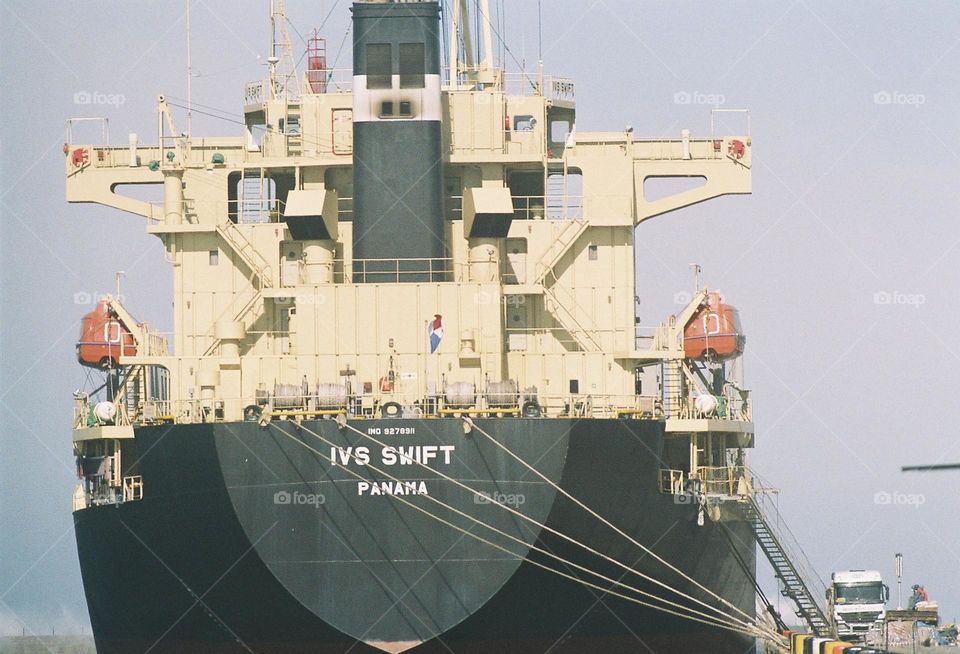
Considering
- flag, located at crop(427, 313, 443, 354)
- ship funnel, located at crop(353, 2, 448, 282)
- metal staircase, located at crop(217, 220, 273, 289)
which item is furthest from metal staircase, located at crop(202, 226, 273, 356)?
flag, located at crop(427, 313, 443, 354)

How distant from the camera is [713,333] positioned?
173 feet

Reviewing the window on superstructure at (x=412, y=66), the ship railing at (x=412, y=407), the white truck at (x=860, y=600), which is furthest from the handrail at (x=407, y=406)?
the white truck at (x=860, y=600)

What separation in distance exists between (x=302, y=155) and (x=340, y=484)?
1063cm

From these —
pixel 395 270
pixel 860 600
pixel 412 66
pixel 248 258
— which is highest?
pixel 412 66

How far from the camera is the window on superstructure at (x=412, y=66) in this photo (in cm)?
4838

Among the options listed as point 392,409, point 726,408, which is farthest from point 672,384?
point 392,409

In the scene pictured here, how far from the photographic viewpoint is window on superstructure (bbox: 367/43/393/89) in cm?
4841

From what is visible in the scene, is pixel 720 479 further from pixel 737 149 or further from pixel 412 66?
pixel 412 66

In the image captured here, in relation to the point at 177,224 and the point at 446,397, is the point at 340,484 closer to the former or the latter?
the point at 446,397

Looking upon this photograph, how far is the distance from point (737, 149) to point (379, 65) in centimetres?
1060

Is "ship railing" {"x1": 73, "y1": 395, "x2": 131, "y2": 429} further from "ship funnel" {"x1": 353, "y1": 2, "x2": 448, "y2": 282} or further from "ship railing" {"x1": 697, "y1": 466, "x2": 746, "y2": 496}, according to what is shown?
"ship railing" {"x1": 697, "y1": 466, "x2": 746, "y2": 496}

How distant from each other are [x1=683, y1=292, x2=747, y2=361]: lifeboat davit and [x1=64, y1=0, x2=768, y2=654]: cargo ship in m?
0.07

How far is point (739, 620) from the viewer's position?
Answer: 166ft

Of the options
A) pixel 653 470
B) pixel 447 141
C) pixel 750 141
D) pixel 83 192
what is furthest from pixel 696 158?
pixel 83 192
